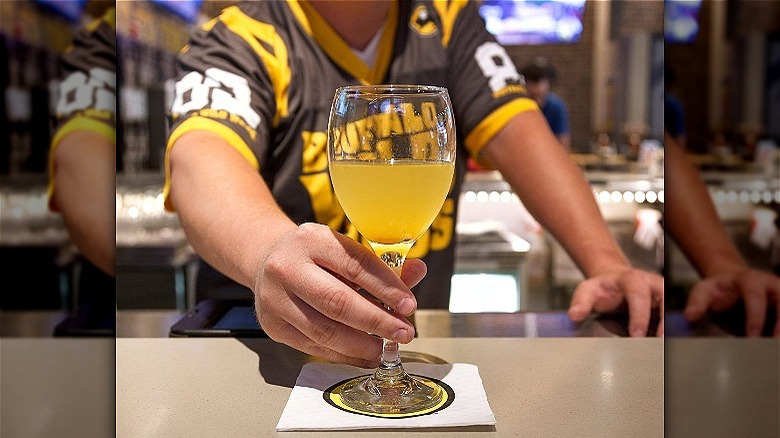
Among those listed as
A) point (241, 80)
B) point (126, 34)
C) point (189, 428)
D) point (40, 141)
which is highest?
point (126, 34)

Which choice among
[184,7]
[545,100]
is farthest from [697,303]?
[545,100]

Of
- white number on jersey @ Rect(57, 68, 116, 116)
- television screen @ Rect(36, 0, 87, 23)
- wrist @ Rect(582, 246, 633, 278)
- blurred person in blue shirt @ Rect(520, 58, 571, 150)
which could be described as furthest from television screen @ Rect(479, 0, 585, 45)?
television screen @ Rect(36, 0, 87, 23)

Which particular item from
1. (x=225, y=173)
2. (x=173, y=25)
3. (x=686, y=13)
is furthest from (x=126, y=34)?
(x=686, y=13)

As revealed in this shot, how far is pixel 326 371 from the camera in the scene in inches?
31.6

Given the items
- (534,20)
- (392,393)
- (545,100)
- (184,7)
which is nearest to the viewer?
(392,393)

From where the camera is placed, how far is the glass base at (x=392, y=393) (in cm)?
69

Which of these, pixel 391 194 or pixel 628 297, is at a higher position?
pixel 391 194

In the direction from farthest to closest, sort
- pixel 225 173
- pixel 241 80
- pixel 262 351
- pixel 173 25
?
pixel 173 25 → pixel 241 80 → pixel 225 173 → pixel 262 351

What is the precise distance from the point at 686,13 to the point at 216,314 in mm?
793

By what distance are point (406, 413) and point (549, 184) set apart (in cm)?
86

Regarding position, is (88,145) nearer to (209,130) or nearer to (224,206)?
(224,206)

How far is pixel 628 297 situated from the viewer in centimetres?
101

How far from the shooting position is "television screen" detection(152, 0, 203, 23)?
4883 mm

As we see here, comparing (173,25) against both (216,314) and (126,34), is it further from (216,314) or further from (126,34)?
(216,314)
